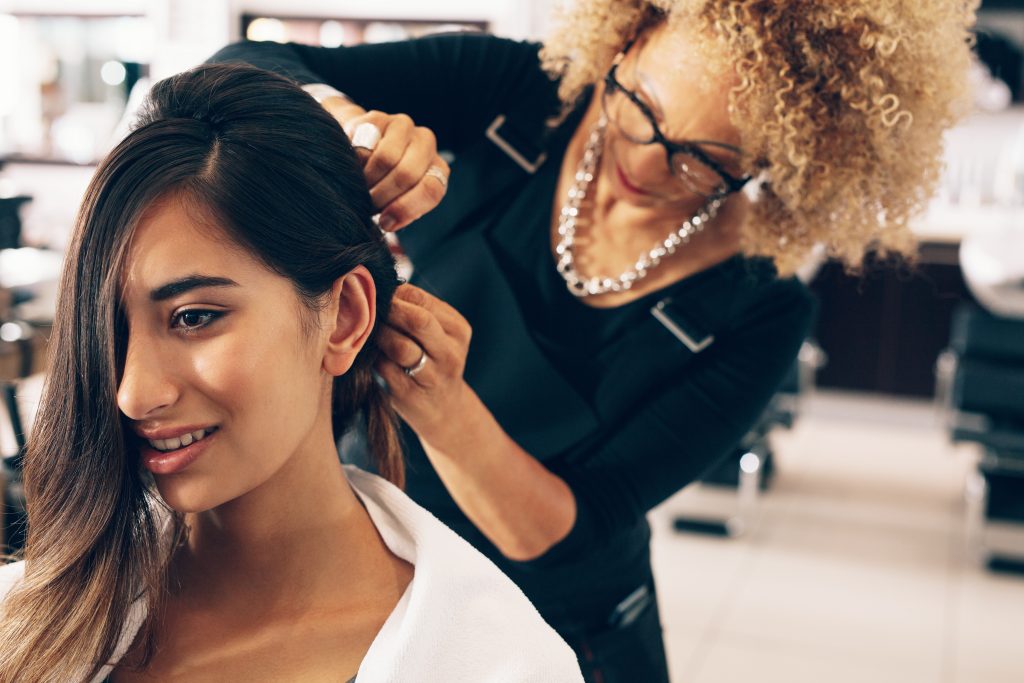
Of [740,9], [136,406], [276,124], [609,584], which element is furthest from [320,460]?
[740,9]

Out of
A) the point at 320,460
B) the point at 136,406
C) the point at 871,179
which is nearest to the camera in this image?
the point at 136,406

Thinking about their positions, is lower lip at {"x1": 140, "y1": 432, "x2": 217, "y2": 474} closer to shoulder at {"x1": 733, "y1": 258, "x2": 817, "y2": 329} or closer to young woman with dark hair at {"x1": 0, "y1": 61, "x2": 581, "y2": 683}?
young woman with dark hair at {"x1": 0, "y1": 61, "x2": 581, "y2": 683}

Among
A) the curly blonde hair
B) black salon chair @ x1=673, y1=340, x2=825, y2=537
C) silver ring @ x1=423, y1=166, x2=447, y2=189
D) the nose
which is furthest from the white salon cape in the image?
black salon chair @ x1=673, y1=340, x2=825, y2=537

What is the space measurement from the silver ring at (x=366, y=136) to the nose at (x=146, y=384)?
29 cm

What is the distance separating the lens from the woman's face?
94 centimetres

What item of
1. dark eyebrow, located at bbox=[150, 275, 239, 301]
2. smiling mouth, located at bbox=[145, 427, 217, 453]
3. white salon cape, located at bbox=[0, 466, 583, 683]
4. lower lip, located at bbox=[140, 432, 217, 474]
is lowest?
white salon cape, located at bbox=[0, 466, 583, 683]

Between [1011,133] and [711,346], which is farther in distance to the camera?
[1011,133]

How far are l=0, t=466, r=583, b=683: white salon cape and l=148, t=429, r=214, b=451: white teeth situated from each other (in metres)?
0.20

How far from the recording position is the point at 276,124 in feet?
3.30

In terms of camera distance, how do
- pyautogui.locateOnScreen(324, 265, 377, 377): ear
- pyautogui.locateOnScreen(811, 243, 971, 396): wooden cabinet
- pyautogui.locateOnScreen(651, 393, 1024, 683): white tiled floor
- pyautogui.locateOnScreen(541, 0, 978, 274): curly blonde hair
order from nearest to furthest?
1. pyautogui.locateOnScreen(324, 265, 377, 377): ear
2. pyautogui.locateOnScreen(541, 0, 978, 274): curly blonde hair
3. pyautogui.locateOnScreen(651, 393, 1024, 683): white tiled floor
4. pyautogui.locateOnScreen(811, 243, 971, 396): wooden cabinet

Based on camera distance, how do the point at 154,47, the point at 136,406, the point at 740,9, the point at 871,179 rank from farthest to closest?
the point at 154,47
the point at 871,179
the point at 740,9
the point at 136,406

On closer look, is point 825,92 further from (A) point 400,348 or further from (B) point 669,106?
(A) point 400,348

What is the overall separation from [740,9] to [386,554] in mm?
731

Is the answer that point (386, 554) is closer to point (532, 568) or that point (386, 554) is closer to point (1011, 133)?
point (532, 568)
